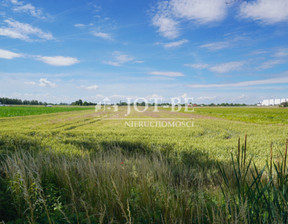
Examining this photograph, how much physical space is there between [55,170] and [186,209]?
354 centimetres

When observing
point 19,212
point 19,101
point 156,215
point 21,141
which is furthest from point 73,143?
point 19,101

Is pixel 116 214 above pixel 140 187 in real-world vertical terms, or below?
below

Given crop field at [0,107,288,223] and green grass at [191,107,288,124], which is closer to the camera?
crop field at [0,107,288,223]

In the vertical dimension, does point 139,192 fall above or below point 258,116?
above

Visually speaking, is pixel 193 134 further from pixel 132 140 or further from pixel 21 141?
pixel 21 141

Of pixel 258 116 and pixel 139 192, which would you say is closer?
pixel 139 192

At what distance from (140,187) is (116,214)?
0.65 metres

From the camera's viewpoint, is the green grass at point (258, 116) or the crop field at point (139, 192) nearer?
the crop field at point (139, 192)

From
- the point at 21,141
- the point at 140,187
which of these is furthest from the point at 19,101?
the point at 140,187

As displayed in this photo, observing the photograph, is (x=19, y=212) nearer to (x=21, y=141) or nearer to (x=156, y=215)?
(x=156, y=215)

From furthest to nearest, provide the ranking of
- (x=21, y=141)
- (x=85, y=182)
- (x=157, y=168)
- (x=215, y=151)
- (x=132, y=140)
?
(x=132, y=140)
(x=21, y=141)
(x=215, y=151)
(x=157, y=168)
(x=85, y=182)

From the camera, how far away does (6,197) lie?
12.5 feet

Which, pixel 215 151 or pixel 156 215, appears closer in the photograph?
pixel 156 215

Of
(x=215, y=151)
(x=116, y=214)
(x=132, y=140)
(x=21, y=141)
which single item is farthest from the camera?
(x=132, y=140)
